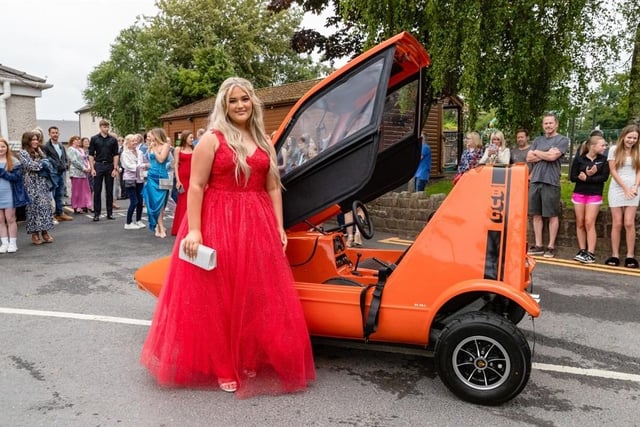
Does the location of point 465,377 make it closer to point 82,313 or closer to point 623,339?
point 623,339

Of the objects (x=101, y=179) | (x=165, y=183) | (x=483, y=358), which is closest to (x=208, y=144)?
(x=483, y=358)

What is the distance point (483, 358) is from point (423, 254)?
0.72 meters

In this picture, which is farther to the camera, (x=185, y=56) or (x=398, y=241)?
(x=185, y=56)

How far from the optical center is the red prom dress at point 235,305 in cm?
318

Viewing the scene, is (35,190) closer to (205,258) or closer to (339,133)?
(205,258)

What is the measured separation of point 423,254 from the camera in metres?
3.26

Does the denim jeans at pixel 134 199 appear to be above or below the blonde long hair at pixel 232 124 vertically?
below

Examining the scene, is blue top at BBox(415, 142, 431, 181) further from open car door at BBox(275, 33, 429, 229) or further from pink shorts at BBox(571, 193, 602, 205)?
open car door at BBox(275, 33, 429, 229)

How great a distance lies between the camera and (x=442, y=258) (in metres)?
3.22

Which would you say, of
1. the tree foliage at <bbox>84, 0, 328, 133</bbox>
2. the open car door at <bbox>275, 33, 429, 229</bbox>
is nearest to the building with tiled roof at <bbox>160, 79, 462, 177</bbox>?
the tree foliage at <bbox>84, 0, 328, 133</bbox>

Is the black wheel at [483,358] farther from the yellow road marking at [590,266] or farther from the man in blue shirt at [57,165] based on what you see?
the man in blue shirt at [57,165]

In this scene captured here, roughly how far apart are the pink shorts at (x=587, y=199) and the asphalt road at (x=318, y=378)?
157 centimetres

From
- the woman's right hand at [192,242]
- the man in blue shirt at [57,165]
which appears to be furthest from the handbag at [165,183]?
the woman's right hand at [192,242]

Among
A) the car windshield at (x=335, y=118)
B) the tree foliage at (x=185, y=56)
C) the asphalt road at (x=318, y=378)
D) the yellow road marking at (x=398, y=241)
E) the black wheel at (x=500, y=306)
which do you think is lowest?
the asphalt road at (x=318, y=378)
